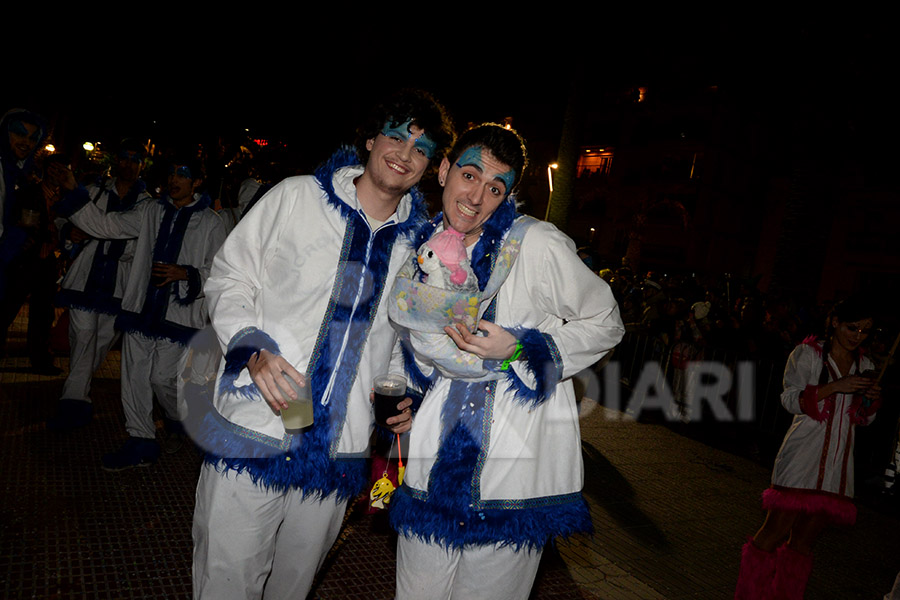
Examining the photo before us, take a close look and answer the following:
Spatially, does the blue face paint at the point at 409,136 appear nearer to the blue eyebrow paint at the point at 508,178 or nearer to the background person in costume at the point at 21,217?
the blue eyebrow paint at the point at 508,178

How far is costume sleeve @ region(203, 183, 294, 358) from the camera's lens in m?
2.19

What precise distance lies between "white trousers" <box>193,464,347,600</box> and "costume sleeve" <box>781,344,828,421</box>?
3.41m

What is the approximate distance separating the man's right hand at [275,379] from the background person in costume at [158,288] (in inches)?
117

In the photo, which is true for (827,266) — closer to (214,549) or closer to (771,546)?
(771,546)

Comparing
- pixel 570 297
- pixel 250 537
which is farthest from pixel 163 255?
pixel 570 297

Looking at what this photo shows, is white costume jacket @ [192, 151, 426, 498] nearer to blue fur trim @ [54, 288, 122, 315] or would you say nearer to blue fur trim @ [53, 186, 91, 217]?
blue fur trim @ [53, 186, 91, 217]

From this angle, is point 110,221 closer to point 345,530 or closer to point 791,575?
point 345,530

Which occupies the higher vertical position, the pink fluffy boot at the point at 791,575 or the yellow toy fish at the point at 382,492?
the yellow toy fish at the point at 382,492

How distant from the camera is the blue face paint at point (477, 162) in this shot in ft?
7.68

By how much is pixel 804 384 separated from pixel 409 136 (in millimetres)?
3466

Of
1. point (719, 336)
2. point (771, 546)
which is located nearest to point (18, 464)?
point (771, 546)

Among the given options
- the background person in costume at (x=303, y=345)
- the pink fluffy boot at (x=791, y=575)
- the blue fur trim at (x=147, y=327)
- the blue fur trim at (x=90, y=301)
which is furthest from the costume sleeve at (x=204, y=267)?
the pink fluffy boot at (x=791, y=575)

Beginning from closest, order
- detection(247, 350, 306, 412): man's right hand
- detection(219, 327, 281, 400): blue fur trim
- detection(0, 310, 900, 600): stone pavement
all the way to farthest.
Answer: detection(247, 350, 306, 412): man's right hand < detection(219, 327, 281, 400): blue fur trim < detection(0, 310, 900, 600): stone pavement

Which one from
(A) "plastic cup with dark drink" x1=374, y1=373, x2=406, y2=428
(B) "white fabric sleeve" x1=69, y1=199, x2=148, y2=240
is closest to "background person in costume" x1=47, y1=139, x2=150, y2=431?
(B) "white fabric sleeve" x1=69, y1=199, x2=148, y2=240
